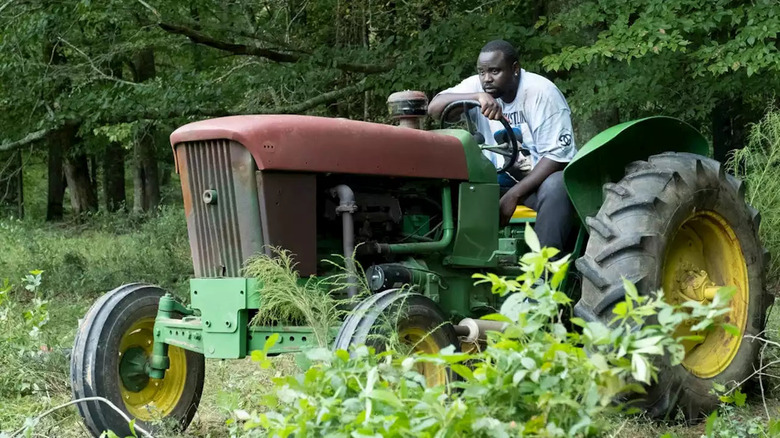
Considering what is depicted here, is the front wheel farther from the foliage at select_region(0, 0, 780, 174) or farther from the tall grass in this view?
the tall grass

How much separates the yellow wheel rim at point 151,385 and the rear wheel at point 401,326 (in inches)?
49.1

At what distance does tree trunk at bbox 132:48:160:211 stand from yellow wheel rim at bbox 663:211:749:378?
13.6m

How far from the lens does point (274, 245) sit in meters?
4.05

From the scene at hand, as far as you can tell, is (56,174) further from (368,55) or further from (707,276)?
(707,276)

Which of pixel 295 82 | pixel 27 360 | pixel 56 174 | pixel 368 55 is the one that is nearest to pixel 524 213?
pixel 27 360

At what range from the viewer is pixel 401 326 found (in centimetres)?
395

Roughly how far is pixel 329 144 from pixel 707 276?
6.18 feet

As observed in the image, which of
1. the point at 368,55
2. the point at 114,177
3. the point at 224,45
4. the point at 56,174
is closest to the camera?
the point at 368,55

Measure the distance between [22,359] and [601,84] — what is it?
534 cm

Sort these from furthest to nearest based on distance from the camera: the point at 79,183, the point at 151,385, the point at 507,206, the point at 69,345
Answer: the point at 79,183 → the point at 69,345 → the point at 507,206 → the point at 151,385

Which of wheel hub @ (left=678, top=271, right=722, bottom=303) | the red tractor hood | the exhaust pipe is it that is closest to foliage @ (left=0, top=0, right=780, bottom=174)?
wheel hub @ (left=678, top=271, right=722, bottom=303)

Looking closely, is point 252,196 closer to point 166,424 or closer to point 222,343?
point 222,343

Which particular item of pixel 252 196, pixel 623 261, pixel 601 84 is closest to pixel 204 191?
pixel 252 196

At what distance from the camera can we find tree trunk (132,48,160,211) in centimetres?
1744
